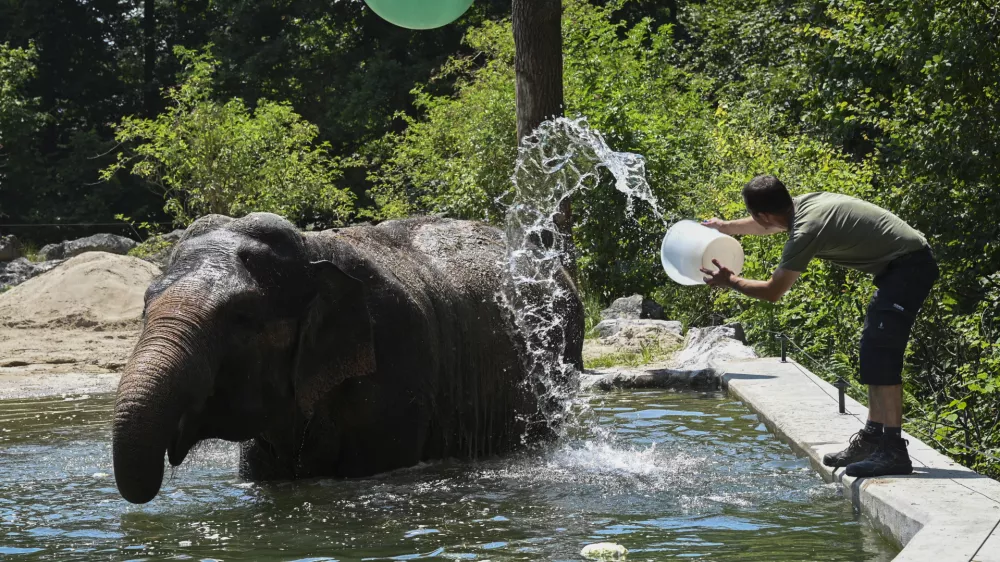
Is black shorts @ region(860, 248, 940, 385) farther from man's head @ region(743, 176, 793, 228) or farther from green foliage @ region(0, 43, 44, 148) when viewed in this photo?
green foliage @ region(0, 43, 44, 148)

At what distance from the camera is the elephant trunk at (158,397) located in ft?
18.1

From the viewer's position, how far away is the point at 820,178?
13.5 metres

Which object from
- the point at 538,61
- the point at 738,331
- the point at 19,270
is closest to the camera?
the point at 538,61

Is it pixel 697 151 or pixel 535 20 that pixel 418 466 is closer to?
pixel 535 20

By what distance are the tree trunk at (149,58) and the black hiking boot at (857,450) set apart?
126 ft

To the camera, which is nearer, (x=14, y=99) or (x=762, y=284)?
(x=762, y=284)

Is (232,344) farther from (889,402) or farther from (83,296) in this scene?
(83,296)

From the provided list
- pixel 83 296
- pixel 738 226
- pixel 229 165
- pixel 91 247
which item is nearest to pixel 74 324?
pixel 83 296

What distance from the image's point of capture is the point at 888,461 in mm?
6469

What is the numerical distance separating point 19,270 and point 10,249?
2769mm

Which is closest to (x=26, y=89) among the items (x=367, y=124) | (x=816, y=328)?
(x=367, y=124)

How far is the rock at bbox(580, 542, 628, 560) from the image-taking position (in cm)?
543

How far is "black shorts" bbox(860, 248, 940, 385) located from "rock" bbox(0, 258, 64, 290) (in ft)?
78.1

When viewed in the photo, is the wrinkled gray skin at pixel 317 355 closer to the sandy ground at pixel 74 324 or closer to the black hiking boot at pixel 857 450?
the black hiking boot at pixel 857 450
